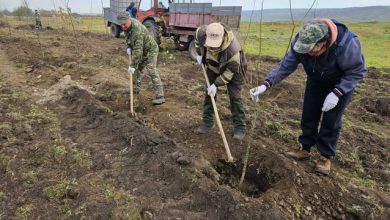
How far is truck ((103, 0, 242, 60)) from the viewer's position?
29.6 feet

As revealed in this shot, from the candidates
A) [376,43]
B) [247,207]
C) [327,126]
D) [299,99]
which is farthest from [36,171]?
[376,43]

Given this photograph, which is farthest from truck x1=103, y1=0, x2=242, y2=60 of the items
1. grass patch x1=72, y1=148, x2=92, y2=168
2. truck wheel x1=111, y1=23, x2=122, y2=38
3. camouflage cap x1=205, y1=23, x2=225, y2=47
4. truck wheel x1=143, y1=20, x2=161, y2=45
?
grass patch x1=72, y1=148, x2=92, y2=168

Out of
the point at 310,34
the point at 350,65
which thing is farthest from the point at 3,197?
the point at 350,65

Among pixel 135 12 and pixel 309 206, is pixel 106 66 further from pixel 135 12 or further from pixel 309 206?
pixel 309 206

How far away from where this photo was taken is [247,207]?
2.89 meters

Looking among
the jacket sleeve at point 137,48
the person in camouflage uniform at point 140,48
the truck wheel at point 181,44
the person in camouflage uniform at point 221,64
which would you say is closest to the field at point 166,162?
the person in camouflage uniform at point 221,64

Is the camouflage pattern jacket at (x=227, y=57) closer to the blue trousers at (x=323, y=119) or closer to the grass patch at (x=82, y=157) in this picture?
the blue trousers at (x=323, y=119)

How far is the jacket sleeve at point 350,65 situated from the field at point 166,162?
79 centimetres

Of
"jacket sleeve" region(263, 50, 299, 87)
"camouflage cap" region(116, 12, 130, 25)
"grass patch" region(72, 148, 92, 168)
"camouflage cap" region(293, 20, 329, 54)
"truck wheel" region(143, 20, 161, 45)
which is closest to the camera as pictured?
"camouflage cap" region(293, 20, 329, 54)

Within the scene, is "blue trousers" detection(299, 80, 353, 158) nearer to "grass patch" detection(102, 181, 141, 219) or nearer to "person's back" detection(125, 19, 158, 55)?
"grass patch" detection(102, 181, 141, 219)

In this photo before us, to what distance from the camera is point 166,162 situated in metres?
3.60

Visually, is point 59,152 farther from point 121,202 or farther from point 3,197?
point 121,202

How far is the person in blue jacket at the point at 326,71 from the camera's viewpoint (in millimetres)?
2814

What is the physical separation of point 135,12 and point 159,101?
671cm
